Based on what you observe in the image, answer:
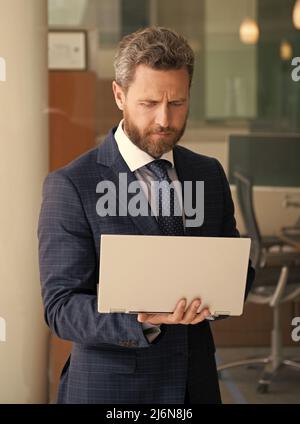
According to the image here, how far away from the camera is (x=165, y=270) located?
1651mm

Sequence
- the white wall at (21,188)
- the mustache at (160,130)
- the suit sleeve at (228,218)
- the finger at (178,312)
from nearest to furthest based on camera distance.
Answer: the finger at (178,312) → the mustache at (160,130) → the suit sleeve at (228,218) → the white wall at (21,188)

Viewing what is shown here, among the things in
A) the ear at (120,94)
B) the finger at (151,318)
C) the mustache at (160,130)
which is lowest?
the finger at (151,318)

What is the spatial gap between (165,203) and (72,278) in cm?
32

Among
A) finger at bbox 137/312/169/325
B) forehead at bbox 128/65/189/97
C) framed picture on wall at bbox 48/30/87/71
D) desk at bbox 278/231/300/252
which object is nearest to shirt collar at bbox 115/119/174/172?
forehead at bbox 128/65/189/97

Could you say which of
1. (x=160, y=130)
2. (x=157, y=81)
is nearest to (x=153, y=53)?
Result: (x=157, y=81)

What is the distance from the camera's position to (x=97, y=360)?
5.94ft

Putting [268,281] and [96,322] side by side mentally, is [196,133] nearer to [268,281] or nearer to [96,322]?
[268,281]

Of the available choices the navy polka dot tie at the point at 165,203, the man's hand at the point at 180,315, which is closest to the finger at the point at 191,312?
the man's hand at the point at 180,315

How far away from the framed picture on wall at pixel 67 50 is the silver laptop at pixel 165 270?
1071 mm

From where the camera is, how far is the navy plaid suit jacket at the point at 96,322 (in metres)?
1.71

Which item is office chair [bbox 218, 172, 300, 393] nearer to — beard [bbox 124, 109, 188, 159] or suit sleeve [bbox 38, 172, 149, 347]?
beard [bbox 124, 109, 188, 159]

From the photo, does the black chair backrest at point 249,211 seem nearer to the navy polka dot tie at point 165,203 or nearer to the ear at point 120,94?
the navy polka dot tie at point 165,203

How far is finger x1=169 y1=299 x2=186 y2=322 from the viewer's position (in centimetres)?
163

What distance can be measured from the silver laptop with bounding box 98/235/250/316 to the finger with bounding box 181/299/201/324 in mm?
16
